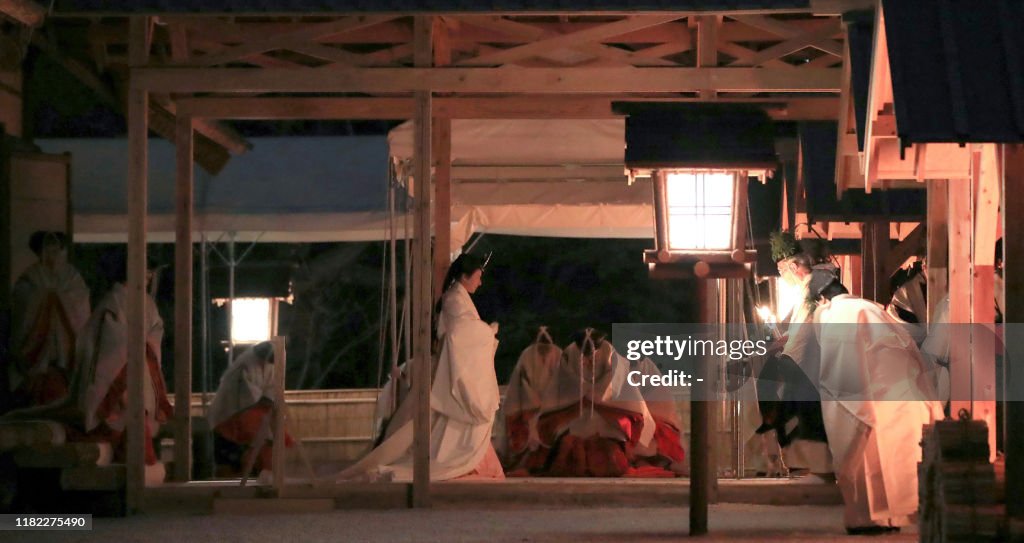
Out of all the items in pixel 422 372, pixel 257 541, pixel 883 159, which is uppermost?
pixel 883 159

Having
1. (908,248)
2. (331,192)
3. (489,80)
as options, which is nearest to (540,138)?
(331,192)

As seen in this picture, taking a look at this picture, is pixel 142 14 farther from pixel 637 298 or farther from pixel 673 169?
pixel 637 298

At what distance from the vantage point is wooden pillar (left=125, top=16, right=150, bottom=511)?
35.3ft

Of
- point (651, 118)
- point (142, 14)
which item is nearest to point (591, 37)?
point (651, 118)

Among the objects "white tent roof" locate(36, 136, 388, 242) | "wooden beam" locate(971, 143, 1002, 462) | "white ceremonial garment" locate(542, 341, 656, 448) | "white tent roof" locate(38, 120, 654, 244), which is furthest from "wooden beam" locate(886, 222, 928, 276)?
"wooden beam" locate(971, 143, 1002, 462)

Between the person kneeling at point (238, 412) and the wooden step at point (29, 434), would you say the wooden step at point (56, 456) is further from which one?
the person kneeling at point (238, 412)

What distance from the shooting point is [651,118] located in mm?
9078

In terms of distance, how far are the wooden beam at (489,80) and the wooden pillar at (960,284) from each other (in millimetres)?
2302

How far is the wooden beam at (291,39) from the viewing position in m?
11.0

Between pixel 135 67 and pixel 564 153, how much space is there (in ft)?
15.6

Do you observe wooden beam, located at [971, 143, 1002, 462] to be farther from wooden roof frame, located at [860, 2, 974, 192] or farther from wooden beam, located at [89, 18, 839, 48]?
wooden beam, located at [89, 18, 839, 48]

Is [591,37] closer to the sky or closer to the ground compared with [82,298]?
closer to the sky

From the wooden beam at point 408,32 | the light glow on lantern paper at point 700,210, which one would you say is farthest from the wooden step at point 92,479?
the light glow on lantern paper at point 700,210

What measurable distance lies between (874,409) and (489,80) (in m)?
3.33
